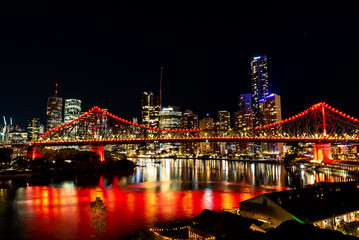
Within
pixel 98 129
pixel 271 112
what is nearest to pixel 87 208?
pixel 98 129

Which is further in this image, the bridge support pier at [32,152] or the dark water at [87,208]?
the bridge support pier at [32,152]

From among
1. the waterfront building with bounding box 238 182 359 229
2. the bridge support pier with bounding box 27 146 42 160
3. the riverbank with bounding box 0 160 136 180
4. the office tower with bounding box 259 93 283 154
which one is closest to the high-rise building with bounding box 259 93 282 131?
the office tower with bounding box 259 93 283 154

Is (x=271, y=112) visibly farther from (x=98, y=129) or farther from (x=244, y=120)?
(x=98, y=129)

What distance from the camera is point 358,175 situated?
47.8 m

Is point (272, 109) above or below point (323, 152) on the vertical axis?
above

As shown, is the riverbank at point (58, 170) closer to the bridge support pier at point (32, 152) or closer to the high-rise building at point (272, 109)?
the bridge support pier at point (32, 152)

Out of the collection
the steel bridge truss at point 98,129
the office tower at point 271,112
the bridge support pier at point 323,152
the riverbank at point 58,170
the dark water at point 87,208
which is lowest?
the dark water at point 87,208

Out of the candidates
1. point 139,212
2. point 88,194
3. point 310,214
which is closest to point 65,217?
point 139,212

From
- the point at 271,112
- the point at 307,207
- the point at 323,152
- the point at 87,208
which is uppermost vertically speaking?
the point at 271,112

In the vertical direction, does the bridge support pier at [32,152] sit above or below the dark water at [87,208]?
above

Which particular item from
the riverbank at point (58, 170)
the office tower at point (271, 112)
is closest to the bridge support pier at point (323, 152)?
the riverbank at point (58, 170)

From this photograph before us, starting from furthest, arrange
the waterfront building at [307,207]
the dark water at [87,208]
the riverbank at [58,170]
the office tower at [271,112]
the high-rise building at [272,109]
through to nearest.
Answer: the high-rise building at [272,109] → the office tower at [271,112] → the riverbank at [58,170] → the dark water at [87,208] → the waterfront building at [307,207]

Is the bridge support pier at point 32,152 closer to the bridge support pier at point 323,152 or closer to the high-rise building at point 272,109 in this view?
the bridge support pier at point 323,152

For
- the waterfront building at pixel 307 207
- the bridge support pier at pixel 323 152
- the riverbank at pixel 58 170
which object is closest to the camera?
the waterfront building at pixel 307 207
